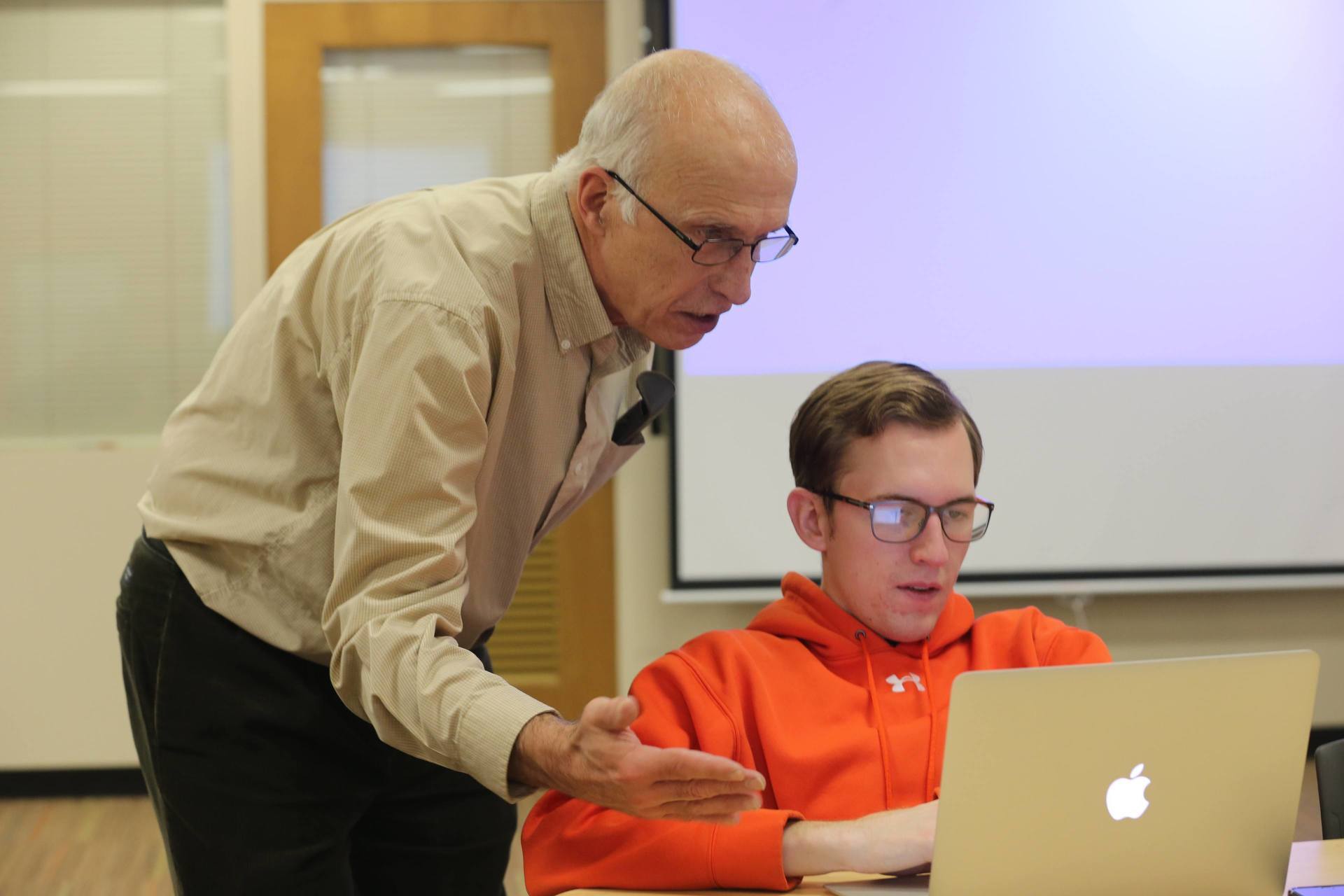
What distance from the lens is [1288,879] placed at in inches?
45.9

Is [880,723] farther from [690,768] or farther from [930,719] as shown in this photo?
[690,768]

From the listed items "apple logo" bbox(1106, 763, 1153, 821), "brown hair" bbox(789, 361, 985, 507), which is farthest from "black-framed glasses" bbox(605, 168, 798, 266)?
"apple logo" bbox(1106, 763, 1153, 821)

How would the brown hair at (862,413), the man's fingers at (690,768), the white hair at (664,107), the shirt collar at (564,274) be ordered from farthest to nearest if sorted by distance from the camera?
1. the brown hair at (862,413)
2. the shirt collar at (564,274)
3. the white hair at (664,107)
4. the man's fingers at (690,768)

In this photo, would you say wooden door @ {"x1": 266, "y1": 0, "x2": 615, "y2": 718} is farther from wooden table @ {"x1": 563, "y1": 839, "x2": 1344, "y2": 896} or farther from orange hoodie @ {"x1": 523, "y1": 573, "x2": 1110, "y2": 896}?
wooden table @ {"x1": 563, "y1": 839, "x2": 1344, "y2": 896}

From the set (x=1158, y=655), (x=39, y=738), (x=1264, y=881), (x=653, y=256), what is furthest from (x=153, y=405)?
(x=1264, y=881)

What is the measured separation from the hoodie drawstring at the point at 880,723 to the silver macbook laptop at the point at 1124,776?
1.17 ft

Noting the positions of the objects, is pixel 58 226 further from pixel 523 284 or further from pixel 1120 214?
pixel 1120 214

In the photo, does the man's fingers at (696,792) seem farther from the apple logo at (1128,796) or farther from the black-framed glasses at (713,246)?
the black-framed glasses at (713,246)

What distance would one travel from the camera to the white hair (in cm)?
126

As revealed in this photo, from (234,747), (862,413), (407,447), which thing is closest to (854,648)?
(862,413)

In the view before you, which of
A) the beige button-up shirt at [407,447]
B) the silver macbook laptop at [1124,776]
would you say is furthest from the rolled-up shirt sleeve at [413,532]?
the silver macbook laptop at [1124,776]

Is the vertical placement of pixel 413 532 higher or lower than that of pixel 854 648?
higher

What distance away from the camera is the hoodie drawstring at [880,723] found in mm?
1354

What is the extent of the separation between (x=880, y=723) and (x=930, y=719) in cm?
6
